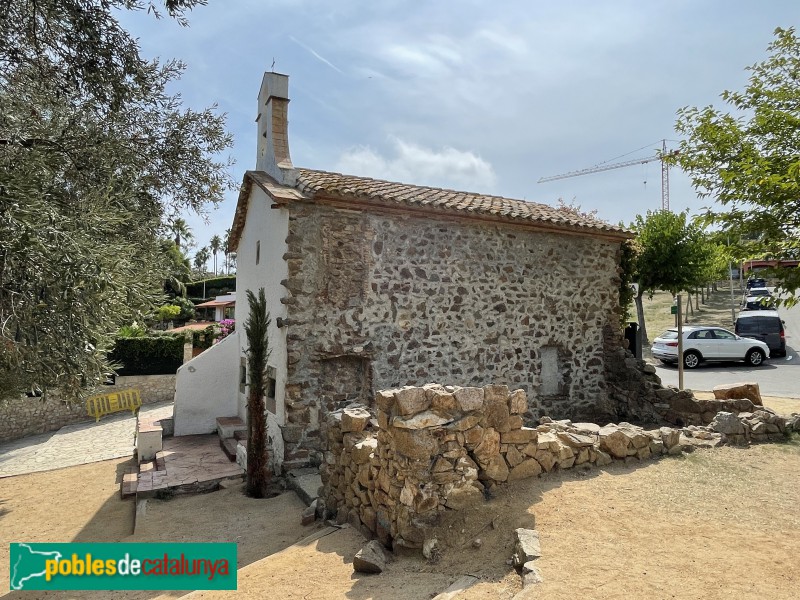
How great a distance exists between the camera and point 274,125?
33.1ft

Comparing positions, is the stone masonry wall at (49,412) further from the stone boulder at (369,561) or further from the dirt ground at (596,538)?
the stone boulder at (369,561)

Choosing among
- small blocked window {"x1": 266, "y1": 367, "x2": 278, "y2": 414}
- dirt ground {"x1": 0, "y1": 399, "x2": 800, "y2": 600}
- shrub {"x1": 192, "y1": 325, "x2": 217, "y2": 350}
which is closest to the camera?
dirt ground {"x1": 0, "y1": 399, "x2": 800, "y2": 600}

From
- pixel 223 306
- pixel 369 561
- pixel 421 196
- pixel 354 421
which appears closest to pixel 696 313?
pixel 223 306

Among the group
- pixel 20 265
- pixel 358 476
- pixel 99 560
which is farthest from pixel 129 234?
pixel 358 476

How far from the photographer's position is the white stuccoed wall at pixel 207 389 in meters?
11.4

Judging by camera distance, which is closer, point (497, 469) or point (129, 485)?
point (497, 469)

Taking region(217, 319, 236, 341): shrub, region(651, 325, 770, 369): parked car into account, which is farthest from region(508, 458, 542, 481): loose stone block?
region(217, 319, 236, 341): shrub

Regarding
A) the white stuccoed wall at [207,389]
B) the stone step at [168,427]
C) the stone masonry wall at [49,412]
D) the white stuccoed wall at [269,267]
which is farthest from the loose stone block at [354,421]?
the stone masonry wall at [49,412]

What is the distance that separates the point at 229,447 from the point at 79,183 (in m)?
5.58

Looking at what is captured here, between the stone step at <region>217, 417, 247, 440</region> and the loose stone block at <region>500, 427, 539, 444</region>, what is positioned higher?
the loose stone block at <region>500, 427, 539, 444</region>

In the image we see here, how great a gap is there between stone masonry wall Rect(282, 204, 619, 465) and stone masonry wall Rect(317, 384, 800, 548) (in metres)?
1.91

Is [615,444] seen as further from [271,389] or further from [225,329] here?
[225,329]

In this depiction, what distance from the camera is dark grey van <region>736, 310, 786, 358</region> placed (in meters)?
18.3

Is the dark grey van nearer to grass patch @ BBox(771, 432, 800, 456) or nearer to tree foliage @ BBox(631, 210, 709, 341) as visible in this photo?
tree foliage @ BBox(631, 210, 709, 341)
